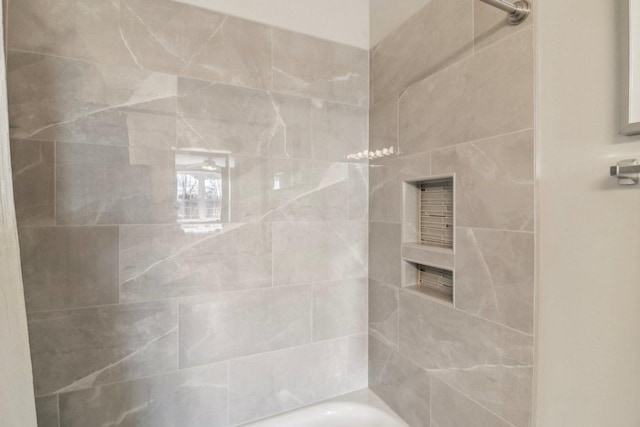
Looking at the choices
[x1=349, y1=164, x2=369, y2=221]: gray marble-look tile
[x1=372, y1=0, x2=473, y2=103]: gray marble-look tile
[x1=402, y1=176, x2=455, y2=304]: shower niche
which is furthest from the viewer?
[x1=349, y1=164, x2=369, y2=221]: gray marble-look tile

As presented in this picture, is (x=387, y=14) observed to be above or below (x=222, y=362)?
above

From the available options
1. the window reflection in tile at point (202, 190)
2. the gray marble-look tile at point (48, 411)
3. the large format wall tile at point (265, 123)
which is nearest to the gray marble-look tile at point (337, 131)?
the large format wall tile at point (265, 123)

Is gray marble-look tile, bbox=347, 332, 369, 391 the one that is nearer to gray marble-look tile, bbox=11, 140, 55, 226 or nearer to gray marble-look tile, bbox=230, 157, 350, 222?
gray marble-look tile, bbox=230, 157, 350, 222

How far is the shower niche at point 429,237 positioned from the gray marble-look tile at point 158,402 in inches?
39.0

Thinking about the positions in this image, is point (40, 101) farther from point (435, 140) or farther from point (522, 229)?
point (522, 229)

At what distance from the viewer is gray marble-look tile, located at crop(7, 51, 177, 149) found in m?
1.10

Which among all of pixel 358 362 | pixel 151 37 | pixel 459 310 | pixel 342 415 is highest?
pixel 151 37

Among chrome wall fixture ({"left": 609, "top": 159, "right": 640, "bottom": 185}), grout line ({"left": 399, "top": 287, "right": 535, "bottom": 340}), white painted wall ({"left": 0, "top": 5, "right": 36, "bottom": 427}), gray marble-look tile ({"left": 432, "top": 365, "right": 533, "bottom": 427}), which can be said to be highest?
chrome wall fixture ({"left": 609, "top": 159, "right": 640, "bottom": 185})

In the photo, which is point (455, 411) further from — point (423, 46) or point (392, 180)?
point (423, 46)

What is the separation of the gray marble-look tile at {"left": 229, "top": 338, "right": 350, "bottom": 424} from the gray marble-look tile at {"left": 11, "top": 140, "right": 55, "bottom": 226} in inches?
37.9

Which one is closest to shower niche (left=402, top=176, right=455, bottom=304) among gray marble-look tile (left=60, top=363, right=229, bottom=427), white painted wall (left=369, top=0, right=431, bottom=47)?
white painted wall (left=369, top=0, right=431, bottom=47)

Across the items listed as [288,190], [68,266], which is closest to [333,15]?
[288,190]

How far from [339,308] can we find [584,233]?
1120 millimetres

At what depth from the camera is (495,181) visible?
3.43 feet
